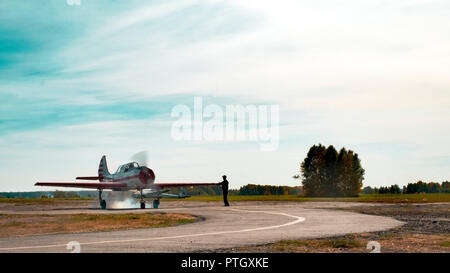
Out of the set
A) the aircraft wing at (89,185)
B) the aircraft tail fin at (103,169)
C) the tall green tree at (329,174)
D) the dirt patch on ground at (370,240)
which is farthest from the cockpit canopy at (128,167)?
the tall green tree at (329,174)

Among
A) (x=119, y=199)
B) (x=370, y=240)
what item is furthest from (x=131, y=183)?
(x=370, y=240)

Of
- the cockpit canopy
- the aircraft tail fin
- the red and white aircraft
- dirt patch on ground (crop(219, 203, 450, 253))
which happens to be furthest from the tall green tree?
dirt patch on ground (crop(219, 203, 450, 253))

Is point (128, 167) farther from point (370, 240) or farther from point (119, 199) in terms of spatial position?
point (370, 240)

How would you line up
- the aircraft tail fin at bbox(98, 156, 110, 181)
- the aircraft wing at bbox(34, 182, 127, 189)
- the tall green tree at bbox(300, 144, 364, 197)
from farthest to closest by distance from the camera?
the tall green tree at bbox(300, 144, 364, 197) → the aircraft tail fin at bbox(98, 156, 110, 181) → the aircraft wing at bbox(34, 182, 127, 189)

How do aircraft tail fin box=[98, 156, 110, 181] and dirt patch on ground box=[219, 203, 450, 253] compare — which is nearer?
dirt patch on ground box=[219, 203, 450, 253]

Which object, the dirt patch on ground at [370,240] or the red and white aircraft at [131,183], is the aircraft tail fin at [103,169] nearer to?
the red and white aircraft at [131,183]

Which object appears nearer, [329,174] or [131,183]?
[131,183]

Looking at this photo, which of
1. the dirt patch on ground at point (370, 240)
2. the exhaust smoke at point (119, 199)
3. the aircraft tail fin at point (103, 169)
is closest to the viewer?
the dirt patch on ground at point (370, 240)

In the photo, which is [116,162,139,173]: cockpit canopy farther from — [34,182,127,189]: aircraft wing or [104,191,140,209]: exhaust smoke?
[104,191,140,209]: exhaust smoke

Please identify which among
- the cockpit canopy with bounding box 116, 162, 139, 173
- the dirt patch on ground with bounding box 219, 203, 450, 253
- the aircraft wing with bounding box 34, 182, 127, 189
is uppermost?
the cockpit canopy with bounding box 116, 162, 139, 173

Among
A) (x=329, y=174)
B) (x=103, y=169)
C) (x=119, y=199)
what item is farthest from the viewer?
(x=329, y=174)

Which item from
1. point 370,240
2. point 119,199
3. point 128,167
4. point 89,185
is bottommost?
point 370,240

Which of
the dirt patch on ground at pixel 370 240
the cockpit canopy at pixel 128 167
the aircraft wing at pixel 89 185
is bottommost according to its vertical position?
the dirt patch on ground at pixel 370 240

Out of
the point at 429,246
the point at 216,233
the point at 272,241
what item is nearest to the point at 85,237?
the point at 216,233
